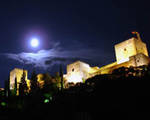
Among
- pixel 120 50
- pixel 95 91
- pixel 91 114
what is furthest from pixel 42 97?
pixel 120 50

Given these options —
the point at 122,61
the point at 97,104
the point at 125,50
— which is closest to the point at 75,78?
the point at 122,61

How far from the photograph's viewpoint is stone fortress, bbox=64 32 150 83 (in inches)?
1331

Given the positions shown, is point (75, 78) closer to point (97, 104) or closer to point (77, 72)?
point (77, 72)

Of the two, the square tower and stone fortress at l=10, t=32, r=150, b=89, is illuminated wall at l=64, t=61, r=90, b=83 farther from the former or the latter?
the square tower

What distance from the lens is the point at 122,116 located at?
63.2ft

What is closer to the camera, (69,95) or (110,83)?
(110,83)

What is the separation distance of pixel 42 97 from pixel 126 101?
715 inches

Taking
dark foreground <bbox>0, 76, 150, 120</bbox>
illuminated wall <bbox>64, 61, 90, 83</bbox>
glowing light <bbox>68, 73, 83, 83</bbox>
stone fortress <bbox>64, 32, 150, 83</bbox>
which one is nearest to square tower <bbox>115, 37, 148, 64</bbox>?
stone fortress <bbox>64, 32, 150, 83</bbox>

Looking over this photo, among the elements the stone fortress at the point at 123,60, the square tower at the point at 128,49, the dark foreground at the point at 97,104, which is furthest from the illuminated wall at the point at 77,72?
the dark foreground at the point at 97,104

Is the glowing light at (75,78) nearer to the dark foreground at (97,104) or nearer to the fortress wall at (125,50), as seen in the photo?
the fortress wall at (125,50)

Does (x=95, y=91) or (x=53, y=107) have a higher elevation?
(x=95, y=91)

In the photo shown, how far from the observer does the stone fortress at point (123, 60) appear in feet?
111

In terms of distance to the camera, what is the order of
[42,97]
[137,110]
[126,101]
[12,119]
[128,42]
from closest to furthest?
1. [137,110]
2. [126,101]
3. [12,119]
4. [42,97]
5. [128,42]

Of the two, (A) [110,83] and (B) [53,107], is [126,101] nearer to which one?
(A) [110,83]
